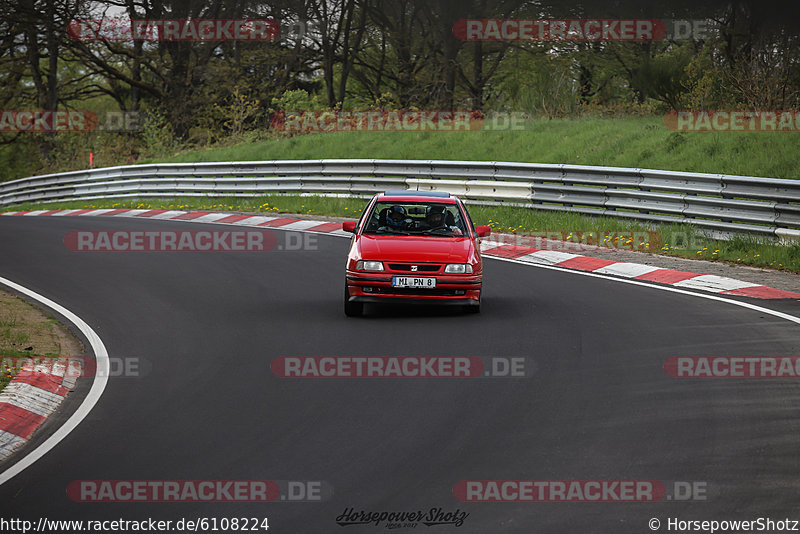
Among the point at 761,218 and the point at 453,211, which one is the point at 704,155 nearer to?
the point at 761,218

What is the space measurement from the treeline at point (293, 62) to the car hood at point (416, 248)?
75.8 ft

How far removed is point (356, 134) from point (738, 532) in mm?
26005

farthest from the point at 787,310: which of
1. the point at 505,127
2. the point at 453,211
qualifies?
the point at 505,127

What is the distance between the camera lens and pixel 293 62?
45812 millimetres

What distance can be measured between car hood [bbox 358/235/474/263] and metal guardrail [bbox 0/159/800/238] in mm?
6611

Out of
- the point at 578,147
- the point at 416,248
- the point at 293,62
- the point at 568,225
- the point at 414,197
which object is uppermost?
the point at 293,62

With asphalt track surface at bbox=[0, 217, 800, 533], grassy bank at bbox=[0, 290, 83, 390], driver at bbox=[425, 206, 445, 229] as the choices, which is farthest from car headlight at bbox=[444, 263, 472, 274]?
grassy bank at bbox=[0, 290, 83, 390]

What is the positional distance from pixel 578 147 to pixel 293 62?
2470cm

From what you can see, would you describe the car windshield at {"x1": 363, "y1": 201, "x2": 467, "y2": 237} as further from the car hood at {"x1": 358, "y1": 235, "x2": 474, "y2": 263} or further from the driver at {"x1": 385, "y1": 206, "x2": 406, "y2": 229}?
the car hood at {"x1": 358, "y1": 235, "x2": 474, "y2": 263}

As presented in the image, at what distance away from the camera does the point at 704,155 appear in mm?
20938

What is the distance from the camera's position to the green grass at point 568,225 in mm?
15859

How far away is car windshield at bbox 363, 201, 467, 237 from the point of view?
1252cm

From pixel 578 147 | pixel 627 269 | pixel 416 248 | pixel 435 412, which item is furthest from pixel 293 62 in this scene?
pixel 435 412

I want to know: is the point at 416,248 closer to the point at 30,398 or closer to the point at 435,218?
the point at 435,218
